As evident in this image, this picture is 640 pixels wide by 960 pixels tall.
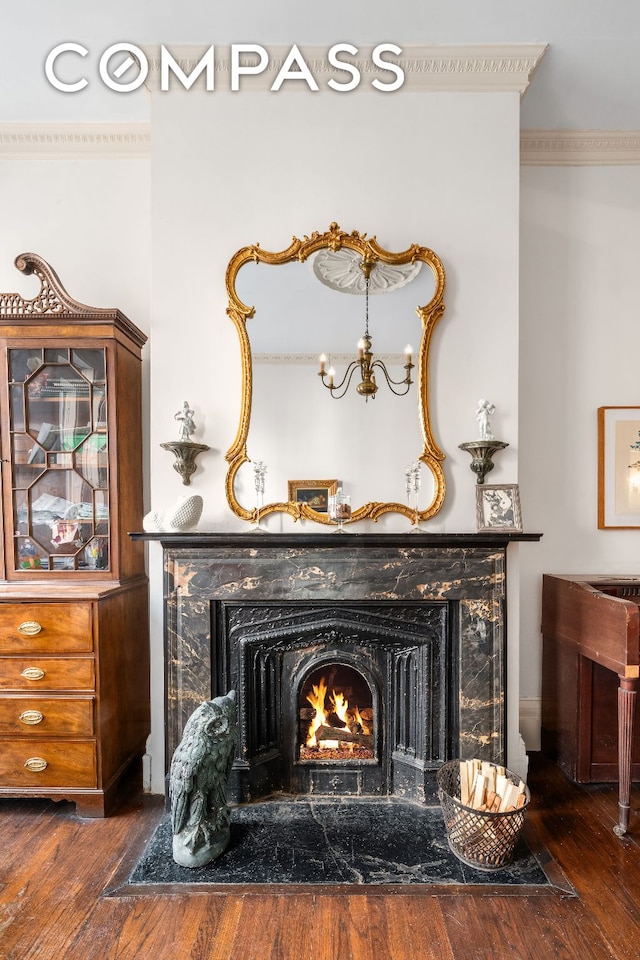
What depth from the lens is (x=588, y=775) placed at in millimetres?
2523

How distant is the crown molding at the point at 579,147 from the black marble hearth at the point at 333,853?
3268 millimetres

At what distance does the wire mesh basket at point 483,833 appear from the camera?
6.24 feet

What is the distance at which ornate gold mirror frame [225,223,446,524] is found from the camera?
245 cm

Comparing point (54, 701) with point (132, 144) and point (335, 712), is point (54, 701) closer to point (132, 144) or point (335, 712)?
point (335, 712)

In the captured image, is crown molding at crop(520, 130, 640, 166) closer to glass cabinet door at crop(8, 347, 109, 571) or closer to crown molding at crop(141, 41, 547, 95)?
crown molding at crop(141, 41, 547, 95)

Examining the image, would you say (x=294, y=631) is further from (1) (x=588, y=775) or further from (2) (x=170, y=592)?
(1) (x=588, y=775)

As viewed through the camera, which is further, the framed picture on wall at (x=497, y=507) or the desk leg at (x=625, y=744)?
the framed picture on wall at (x=497, y=507)

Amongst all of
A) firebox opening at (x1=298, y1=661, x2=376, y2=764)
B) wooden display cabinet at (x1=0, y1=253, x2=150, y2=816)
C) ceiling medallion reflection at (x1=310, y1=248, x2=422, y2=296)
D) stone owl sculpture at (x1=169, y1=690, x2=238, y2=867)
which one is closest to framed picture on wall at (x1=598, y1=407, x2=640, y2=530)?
ceiling medallion reflection at (x1=310, y1=248, x2=422, y2=296)

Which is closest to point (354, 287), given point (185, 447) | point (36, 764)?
point (185, 447)

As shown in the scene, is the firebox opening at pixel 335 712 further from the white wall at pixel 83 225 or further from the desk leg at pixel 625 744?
the white wall at pixel 83 225

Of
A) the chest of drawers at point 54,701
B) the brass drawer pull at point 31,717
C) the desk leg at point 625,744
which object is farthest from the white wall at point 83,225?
the desk leg at point 625,744

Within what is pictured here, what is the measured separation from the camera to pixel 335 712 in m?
2.52

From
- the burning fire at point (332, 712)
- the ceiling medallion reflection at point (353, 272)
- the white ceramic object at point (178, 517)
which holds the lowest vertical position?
the burning fire at point (332, 712)

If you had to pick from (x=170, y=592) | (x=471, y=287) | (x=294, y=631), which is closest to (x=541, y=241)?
(x=471, y=287)
